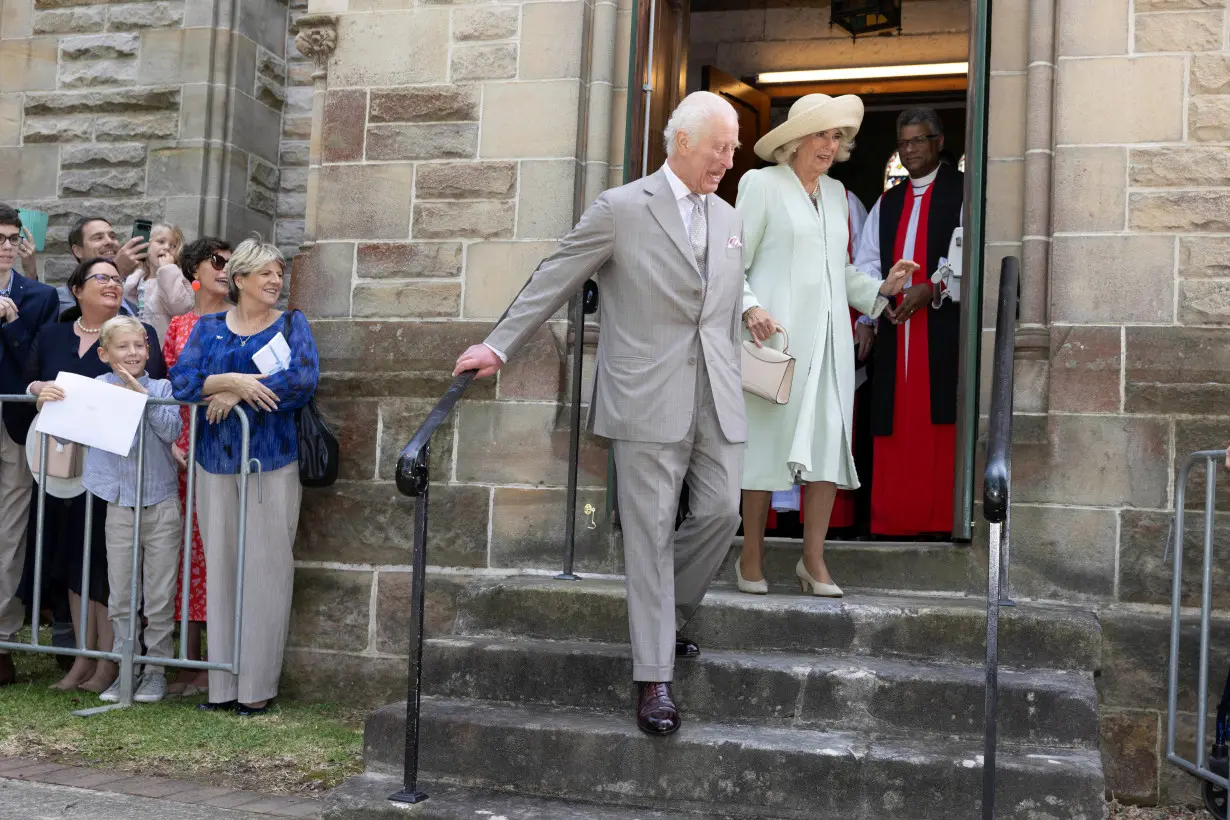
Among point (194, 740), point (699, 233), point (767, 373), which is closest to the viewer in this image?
point (699, 233)

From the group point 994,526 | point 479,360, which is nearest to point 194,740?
point 479,360

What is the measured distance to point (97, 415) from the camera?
6.02 meters

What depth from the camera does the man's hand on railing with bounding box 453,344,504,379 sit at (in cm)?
432

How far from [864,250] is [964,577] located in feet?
5.66

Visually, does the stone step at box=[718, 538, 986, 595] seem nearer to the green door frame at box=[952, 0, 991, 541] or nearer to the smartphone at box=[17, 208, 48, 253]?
the green door frame at box=[952, 0, 991, 541]

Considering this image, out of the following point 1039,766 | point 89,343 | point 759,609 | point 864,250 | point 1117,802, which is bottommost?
point 1117,802

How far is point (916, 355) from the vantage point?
6.42 m

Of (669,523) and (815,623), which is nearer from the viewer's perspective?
(669,523)

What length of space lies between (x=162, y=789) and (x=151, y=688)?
1.42 metres

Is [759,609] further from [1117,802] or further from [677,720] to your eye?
[1117,802]

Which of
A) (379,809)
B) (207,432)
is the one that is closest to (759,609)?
(379,809)

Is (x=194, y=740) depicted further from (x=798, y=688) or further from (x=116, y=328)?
(x=798, y=688)

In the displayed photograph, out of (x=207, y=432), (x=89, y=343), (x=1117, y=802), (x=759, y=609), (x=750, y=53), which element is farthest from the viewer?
(x=750, y=53)

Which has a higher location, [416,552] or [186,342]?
[186,342]
